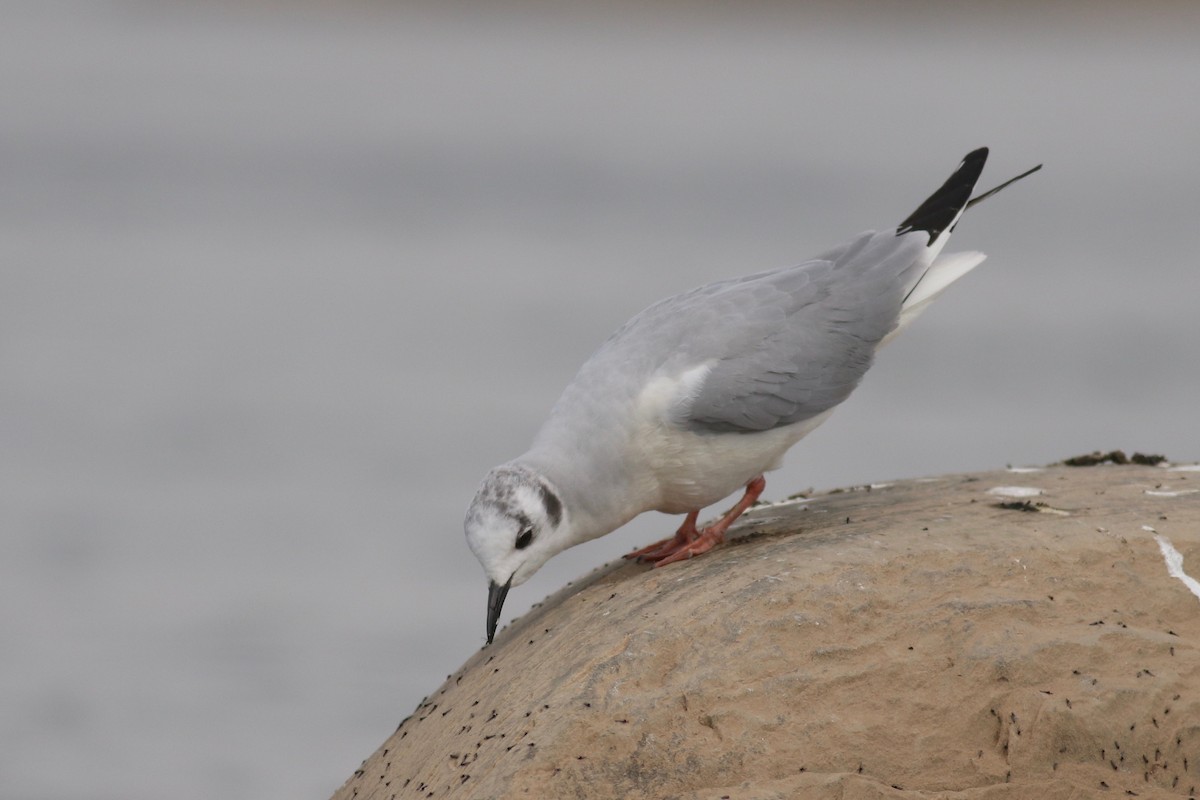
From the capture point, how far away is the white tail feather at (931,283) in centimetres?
783

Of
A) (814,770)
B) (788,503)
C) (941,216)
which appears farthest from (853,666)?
(941,216)

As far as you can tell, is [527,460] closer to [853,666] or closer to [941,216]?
[853,666]

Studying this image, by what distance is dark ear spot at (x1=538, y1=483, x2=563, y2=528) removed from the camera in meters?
6.73

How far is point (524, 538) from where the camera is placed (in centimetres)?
668

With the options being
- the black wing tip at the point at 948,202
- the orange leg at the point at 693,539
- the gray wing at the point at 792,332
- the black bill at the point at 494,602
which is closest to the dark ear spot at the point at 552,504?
the black bill at the point at 494,602

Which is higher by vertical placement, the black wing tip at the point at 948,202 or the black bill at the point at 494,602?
the black wing tip at the point at 948,202

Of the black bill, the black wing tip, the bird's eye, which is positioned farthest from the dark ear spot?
the black wing tip

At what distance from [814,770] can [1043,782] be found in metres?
0.81

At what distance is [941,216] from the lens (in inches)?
316

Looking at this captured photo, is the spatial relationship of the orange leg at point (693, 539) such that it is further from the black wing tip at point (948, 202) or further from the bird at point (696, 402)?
the black wing tip at point (948, 202)

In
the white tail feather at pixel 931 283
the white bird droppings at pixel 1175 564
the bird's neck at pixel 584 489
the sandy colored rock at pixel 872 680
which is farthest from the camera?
the white tail feather at pixel 931 283

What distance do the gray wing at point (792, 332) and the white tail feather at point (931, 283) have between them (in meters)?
0.10

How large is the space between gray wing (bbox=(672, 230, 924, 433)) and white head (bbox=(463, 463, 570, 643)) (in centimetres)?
75

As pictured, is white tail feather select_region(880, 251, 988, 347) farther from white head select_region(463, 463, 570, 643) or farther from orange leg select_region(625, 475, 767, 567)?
white head select_region(463, 463, 570, 643)
